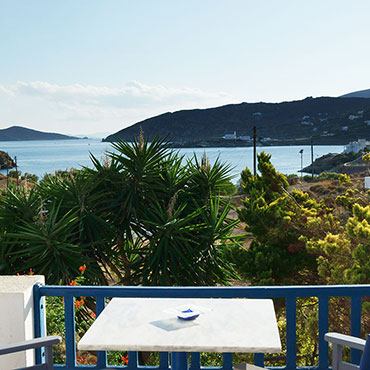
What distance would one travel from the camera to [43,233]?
19.8 ft

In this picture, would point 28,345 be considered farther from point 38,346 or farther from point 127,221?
point 127,221

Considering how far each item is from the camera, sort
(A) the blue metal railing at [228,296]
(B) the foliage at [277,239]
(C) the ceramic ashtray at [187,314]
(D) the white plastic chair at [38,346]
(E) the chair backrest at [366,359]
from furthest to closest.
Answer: (B) the foliage at [277,239] < (A) the blue metal railing at [228,296] < (C) the ceramic ashtray at [187,314] < (D) the white plastic chair at [38,346] < (E) the chair backrest at [366,359]

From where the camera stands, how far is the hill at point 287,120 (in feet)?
291

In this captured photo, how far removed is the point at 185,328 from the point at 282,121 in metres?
93.8

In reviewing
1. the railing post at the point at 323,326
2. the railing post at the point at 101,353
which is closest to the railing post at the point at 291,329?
the railing post at the point at 323,326

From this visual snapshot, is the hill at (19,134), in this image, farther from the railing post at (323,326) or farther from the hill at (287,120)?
the railing post at (323,326)

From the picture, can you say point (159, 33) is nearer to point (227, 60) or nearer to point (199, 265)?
Result: point (199, 265)

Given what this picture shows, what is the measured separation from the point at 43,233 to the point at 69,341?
11.1 ft

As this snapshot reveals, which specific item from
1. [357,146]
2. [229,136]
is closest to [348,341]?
[357,146]

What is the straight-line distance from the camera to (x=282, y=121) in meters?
92.9

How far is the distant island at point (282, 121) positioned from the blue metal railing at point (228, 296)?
266 ft

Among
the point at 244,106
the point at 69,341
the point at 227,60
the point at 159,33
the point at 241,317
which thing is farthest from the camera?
the point at 244,106

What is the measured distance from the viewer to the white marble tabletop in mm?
1921

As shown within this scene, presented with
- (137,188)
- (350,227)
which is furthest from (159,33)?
(350,227)
